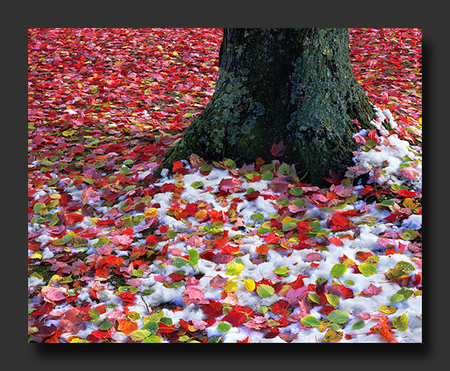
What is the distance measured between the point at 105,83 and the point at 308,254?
4210 mm

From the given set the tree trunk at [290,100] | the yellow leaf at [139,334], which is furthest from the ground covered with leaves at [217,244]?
the tree trunk at [290,100]

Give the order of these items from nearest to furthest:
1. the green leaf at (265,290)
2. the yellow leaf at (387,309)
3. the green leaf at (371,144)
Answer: the yellow leaf at (387,309) < the green leaf at (265,290) < the green leaf at (371,144)

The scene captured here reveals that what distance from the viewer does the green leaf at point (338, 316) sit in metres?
1.83

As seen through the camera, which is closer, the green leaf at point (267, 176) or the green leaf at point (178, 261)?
the green leaf at point (178, 261)

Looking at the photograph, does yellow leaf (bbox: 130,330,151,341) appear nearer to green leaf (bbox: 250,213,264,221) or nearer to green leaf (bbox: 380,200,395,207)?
green leaf (bbox: 250,213,264,221)

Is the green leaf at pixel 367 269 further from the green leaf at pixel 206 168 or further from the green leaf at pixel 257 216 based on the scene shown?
the green leaf at pixel 206 168

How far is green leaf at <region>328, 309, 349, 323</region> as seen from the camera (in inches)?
72.0

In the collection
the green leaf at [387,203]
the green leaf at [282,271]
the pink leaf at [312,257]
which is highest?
the green leaf at [387,203]

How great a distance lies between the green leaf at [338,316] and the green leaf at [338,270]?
0.77ft

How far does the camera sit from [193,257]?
7.30ft

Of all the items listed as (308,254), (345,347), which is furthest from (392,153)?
(345,347)

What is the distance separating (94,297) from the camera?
211 cm

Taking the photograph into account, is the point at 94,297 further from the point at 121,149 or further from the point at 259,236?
the point at 121,149

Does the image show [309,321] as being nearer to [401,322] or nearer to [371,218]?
[401,322]
